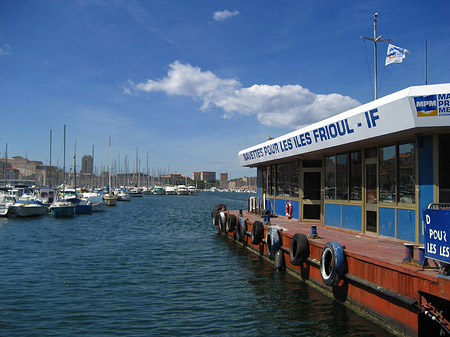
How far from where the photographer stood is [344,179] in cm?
1401

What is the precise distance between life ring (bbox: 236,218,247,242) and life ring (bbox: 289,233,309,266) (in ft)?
23.4

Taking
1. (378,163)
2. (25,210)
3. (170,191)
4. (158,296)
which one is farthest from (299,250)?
(170,191)

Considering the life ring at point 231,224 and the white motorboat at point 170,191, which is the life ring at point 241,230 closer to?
the life ring at point 231,224

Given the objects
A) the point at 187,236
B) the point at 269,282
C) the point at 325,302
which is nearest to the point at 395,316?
the point at 325,302

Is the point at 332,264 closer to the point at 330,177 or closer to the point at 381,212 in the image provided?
the point at 381,212

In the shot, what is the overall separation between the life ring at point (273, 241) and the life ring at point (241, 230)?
422 cm

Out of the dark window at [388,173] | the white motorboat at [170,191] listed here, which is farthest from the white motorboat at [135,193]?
the dark window at [388,173]

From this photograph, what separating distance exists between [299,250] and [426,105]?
5244 millimetres

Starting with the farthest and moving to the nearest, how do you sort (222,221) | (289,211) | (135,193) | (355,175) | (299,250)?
(135,193), (222,221), (289,211), (355,175), (299,250)

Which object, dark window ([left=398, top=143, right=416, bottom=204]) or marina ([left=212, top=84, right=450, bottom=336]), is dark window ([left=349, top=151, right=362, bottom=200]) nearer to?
marina ([left=212, top=84, right=450, bottom=336])

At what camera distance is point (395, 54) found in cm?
1456

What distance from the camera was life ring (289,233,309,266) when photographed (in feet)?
37.3

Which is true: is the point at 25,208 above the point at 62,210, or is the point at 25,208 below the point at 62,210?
above

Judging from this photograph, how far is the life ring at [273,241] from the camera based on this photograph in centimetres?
1356
